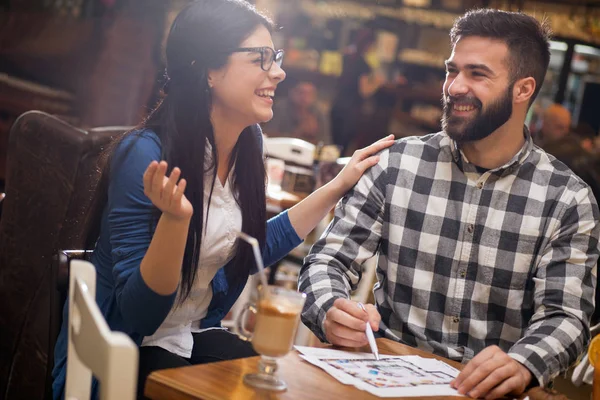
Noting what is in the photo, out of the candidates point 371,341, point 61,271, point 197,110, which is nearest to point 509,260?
point 371,341

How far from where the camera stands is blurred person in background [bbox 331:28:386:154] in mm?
9000

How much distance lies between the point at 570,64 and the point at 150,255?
25.9ft

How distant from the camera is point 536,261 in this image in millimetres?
2098

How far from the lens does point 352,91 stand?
9.06 meters

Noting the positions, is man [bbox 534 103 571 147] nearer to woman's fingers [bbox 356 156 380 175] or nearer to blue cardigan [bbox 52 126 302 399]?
woman's fingers [bbox 356 156 380 175]

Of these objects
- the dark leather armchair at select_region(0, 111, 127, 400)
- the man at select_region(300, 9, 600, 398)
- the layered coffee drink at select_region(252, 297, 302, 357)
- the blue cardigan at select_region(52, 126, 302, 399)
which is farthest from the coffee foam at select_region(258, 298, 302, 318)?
the dark leather armchair at select_region(0, 111, 127, 400)

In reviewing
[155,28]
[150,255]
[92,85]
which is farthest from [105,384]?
[155,28]

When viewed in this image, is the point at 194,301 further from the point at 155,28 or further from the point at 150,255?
the point at 155,28

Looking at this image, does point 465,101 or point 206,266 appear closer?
point 206,266

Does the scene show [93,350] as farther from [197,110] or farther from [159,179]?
[197,110]

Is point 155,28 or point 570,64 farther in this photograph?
point 570,64

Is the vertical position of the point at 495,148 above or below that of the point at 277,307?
above

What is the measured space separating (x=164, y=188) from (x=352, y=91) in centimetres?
770

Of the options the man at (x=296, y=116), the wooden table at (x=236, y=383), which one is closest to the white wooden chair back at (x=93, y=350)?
the wooden table at (x=236, y=383)
